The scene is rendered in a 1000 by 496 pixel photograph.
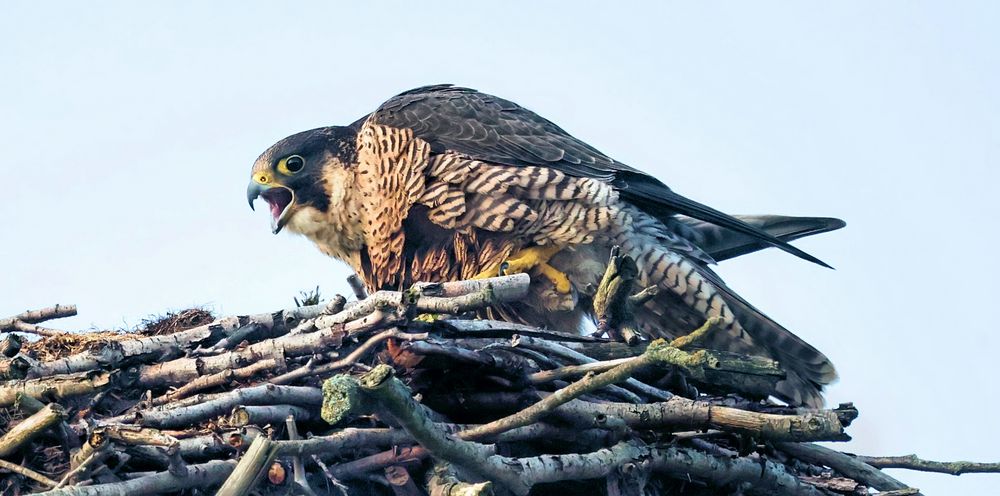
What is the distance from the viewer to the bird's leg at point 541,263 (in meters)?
→ 6.18

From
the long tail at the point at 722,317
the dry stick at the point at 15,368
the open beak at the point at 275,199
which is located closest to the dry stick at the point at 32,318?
the dry stick at the point at 15,368

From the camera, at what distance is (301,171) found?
6637 mm

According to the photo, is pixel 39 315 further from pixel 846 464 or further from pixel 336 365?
pixel 846 464

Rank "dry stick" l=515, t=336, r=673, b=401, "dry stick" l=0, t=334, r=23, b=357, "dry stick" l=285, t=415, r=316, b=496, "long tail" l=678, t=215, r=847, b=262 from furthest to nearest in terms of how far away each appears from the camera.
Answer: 1. "long tail" l=678, t=215, r=847, b=262
2. "dry stick" l=515, t=336, r=673, b=401
3. "dry stick" l=0, t=334, r=23, b=357
4. "dry stick" l=285, t=415, r=316, b=496

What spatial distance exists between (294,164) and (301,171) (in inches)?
2.5

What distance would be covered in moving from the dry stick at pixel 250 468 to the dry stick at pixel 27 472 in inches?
22.0

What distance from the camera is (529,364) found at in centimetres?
419

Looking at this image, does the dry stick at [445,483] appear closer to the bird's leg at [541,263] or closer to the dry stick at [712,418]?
the dry stick at [712,418]

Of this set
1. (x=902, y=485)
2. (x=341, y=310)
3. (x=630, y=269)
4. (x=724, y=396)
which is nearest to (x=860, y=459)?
(x=902, y=485)

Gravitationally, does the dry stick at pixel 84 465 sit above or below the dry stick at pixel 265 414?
below

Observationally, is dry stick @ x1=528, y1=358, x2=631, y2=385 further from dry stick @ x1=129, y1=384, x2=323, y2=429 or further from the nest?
dry stick @ x1=129, y1=384, x2=323, y2=429

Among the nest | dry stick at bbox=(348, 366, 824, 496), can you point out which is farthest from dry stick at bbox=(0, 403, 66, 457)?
dry stick at bbox=(348, 366, 824, 496)

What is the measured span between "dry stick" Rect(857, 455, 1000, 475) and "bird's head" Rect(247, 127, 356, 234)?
318 cm

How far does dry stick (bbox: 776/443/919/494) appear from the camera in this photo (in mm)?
4711
